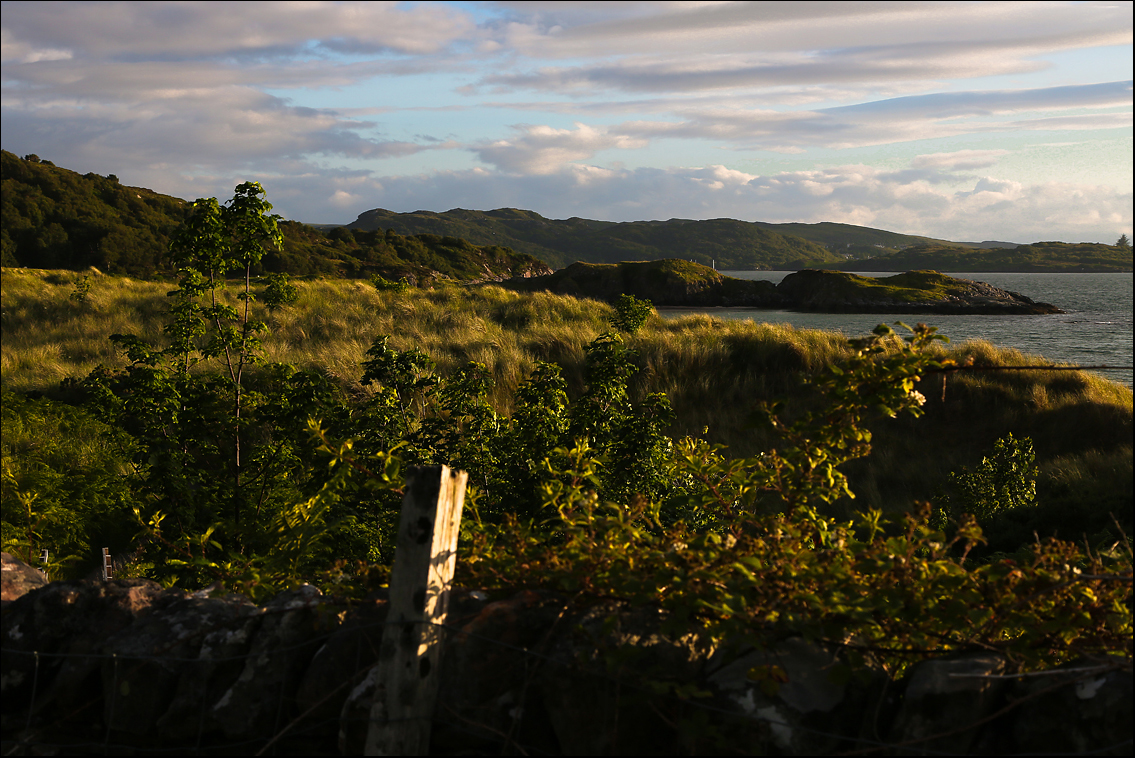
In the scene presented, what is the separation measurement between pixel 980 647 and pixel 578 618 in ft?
3.93

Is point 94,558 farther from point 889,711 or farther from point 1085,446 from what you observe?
point 1085,446

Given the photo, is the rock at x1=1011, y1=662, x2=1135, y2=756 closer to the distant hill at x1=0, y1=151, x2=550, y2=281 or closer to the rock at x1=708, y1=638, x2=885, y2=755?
the rock at x1=708, y1=638, x2=885, y2=755

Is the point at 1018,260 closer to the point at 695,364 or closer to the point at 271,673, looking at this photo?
the point at 695,364

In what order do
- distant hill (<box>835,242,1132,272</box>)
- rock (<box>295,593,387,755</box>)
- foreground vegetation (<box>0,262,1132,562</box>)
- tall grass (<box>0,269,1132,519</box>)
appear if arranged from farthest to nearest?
distant hill (<box>835,242,1132,272</box>)
tall grass (<box>0,269,1132,519</box>)
foreground vegetation (<box>0,262,1132,562</box>)
rock (<box>295,593,387,755</box>)

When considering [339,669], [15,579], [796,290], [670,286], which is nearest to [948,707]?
[339,669]

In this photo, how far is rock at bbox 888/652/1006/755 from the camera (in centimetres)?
193

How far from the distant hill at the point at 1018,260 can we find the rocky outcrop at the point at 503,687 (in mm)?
163141

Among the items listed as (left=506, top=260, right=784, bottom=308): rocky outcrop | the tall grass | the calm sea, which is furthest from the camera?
(left=506, top=260, right=784, bottom=308): rocky outcrop

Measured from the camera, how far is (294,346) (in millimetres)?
17719

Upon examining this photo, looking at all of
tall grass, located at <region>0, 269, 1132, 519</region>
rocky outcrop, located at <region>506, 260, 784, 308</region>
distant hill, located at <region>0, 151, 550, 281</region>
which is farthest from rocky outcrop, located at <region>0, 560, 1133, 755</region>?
rocky outcrop, located at <region>506, 260, 784, 308</region>

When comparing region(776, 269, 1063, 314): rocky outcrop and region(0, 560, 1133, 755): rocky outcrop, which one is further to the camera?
region(776, 269, 1063, 314): rocky outcrop

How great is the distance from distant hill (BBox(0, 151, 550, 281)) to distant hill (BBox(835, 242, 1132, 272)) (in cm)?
11549

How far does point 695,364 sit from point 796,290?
62.8 meters

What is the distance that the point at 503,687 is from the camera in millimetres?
2273
